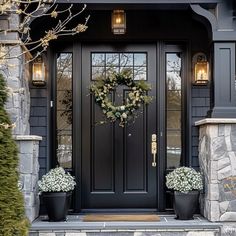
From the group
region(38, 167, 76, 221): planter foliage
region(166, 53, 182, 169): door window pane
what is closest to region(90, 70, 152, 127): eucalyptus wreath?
region(166, 53, 182, 169): door window pane

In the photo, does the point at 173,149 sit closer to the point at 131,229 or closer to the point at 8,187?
the point at 131,229

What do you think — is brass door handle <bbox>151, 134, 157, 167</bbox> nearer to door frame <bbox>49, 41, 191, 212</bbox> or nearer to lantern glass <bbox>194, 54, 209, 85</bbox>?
door frame <bbox>49, 41, 191, 212</bbox>

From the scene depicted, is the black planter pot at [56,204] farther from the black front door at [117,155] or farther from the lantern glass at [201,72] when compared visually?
the lantern glass at [201,72]

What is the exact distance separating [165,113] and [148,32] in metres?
1.09

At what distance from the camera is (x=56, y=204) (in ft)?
15.5

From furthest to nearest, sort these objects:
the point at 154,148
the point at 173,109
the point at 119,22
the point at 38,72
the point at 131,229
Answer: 1. the point at 173,109
2. the point at 154,148
3. the point at 38,72
4. the point at 119,22
5. the point at 131,229

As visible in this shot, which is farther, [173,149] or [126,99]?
[173,149]

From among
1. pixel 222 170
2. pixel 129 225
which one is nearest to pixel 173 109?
pixel 222 170

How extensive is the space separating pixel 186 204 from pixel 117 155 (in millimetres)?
1223

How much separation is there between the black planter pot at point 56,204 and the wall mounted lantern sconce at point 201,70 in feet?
7.41

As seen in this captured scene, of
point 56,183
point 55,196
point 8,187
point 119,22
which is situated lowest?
point 55,196

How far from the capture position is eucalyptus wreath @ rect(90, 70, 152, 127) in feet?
16.9

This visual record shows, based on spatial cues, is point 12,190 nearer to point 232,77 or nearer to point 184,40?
point 232,77

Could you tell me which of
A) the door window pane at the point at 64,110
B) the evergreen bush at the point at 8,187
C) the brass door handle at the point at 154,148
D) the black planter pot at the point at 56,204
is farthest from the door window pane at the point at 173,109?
the evergreen bush at the point at 8,187
